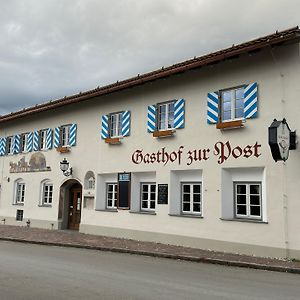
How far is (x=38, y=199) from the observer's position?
20.8m

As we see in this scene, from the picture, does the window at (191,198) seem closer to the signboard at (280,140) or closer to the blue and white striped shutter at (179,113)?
the blue and white striped shutter at (179,113)

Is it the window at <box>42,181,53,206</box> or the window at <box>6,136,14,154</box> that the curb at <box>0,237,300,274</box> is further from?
the window at <box>6,136,14,154</box>

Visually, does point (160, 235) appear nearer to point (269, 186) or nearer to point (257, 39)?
point (269, 186)

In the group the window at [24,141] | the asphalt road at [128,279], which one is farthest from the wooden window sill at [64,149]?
Answer: the asphalt road at [128,279]

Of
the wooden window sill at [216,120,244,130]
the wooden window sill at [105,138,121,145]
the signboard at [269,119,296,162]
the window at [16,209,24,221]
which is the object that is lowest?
the window at [16,209,24,221]

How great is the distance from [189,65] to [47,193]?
35.7 feet

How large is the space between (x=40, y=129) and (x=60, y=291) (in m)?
15.4

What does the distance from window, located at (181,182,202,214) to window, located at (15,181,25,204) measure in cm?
1114

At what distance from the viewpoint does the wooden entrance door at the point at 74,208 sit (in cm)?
1914

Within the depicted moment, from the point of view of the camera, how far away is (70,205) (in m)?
19.7

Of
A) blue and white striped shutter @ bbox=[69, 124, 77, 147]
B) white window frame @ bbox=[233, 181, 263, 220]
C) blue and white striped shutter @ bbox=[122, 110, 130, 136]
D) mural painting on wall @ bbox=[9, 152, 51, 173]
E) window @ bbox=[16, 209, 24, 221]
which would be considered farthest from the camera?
window @ bbox=[16, 209, 24, 221]

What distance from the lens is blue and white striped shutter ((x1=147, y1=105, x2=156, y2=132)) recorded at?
15.4 m

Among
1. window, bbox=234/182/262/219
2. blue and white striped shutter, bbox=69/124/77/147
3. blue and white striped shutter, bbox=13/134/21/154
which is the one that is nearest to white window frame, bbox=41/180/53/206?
blue and white striped shutter, bbox=69/124/77/147

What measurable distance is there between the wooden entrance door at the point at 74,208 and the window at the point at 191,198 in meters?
6.38
